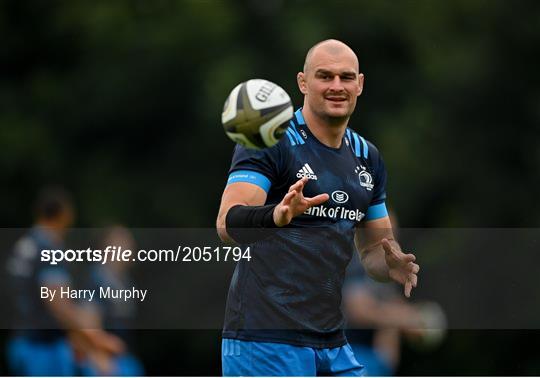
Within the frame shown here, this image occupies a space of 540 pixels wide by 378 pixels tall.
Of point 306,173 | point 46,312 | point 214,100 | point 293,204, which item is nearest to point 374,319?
point 46,312

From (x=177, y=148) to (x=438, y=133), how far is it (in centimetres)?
478

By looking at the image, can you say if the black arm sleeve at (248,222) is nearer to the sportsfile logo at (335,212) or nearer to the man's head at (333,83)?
the sportsfile logo at (335,212)

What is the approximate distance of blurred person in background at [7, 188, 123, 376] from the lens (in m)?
11.9

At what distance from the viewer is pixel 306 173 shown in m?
7.11

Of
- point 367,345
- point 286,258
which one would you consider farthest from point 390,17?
point 286,258

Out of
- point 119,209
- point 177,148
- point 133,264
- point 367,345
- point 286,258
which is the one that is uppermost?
point 177,148

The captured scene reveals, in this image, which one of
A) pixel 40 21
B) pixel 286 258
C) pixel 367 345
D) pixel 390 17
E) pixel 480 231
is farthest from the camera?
pixel 40 21

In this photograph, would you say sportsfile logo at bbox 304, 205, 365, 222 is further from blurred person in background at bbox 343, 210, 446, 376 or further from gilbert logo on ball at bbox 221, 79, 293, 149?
blurred person in background at bbox 343, 210, 446, 376

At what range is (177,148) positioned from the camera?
23.6m

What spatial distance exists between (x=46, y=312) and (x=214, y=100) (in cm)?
1001

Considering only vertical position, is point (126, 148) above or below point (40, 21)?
below

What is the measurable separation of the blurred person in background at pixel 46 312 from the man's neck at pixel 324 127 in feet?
16.5

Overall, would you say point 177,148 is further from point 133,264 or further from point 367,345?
point 367,345

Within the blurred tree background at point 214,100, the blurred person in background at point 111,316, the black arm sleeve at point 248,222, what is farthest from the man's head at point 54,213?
the blurred tree background at point 214,100
